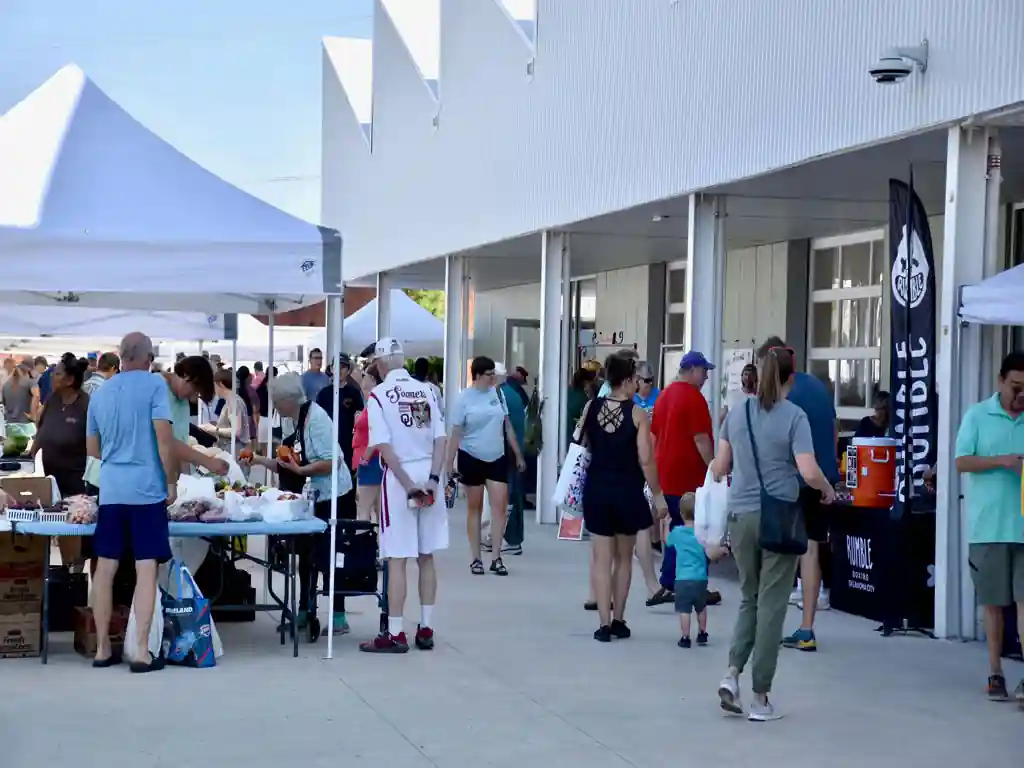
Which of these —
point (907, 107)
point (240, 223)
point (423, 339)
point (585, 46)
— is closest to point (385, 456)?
point (240, 223)

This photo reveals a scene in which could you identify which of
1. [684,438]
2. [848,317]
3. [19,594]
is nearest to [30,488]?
[19,594]

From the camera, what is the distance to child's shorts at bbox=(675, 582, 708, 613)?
9281 millimetres

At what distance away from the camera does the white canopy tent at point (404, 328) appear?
28703 mm

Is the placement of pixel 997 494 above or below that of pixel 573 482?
above

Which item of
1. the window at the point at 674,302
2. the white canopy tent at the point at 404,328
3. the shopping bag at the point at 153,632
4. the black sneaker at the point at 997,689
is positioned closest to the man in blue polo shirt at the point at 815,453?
the black sneaker at the point at 997,689

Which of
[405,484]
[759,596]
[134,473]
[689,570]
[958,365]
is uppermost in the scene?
[958,365]

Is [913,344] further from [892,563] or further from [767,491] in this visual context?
[767,491]

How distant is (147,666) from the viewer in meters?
8.35

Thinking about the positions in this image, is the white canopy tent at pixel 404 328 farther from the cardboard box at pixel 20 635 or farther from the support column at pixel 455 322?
the cardboard box at pixel 20 635

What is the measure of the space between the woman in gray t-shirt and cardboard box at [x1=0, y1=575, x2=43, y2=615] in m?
4.14

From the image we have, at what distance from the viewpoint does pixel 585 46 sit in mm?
16766

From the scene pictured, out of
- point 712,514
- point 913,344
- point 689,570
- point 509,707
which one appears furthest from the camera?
point 913,344

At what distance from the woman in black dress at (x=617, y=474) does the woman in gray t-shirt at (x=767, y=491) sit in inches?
81.1

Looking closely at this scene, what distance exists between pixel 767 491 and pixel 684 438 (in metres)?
3.93
